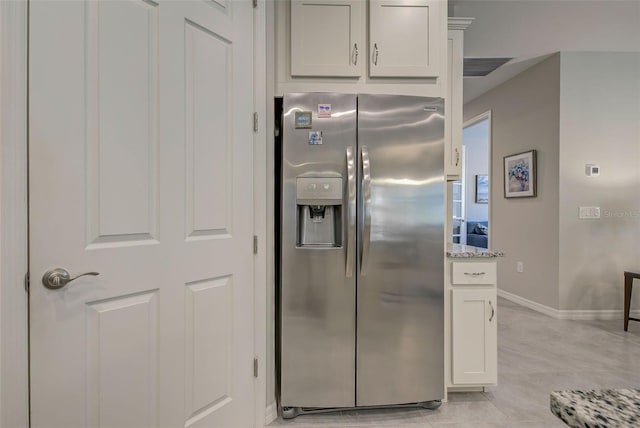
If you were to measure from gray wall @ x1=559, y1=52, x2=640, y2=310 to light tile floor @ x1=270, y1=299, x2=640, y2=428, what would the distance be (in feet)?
1.42

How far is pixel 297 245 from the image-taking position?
1792mm

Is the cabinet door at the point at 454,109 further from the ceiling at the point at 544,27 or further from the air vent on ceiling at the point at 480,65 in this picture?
the air vent on ceiling at the point at 480,65

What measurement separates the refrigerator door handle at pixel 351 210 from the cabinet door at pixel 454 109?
33.7 inches

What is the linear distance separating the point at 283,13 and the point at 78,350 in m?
1.90

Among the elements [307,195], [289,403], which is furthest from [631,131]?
[289,403]

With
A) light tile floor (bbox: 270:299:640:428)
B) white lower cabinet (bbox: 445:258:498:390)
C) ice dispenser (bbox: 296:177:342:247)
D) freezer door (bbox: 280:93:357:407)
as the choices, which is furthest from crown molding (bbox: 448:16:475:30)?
light tile floor (bbox: 270:299:640:428)

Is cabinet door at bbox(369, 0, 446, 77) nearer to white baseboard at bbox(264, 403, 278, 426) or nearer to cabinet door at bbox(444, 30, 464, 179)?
cabinet door at bbox(444, 30, 464, 179)

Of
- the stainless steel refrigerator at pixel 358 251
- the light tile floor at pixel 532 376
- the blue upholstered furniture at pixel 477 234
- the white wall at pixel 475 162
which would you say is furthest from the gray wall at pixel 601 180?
the white wall at pixel 475 162

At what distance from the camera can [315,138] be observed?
1.78 m

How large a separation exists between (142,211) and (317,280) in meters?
0.94

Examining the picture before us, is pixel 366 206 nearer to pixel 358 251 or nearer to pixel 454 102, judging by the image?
pixel 358 251

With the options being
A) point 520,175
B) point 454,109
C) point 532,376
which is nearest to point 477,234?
point 520,175

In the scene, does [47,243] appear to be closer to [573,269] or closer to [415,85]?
[415,85]

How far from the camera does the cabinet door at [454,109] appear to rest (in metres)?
2.25
